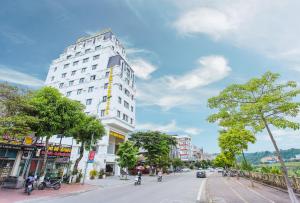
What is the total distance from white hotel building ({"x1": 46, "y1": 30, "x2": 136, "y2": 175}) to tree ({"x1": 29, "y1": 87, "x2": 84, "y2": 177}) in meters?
13.6

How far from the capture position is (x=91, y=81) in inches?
1489

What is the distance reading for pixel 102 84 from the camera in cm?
3609

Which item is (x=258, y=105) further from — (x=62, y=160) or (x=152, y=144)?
(x=152, y=144)

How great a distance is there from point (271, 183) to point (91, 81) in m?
34.1

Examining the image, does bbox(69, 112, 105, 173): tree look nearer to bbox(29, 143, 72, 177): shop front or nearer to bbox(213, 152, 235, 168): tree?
bbox(29, 143, 72, 177): shop front

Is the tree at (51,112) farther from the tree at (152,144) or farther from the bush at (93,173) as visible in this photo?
the tree at (152,144)

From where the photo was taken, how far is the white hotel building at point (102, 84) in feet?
107

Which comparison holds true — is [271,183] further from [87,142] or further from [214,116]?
[87,142]

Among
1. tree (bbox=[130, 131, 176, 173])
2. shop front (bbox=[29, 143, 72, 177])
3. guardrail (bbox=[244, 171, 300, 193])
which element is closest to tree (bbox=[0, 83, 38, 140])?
shop front (bbox=[29, 143, 72, 177])

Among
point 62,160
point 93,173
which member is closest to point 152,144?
point 93,173

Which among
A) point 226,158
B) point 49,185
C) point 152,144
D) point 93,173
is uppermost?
point 152,144

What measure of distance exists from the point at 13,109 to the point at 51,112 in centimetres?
258

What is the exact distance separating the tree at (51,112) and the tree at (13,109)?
0.86 metres

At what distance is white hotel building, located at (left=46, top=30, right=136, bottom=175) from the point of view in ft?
107
